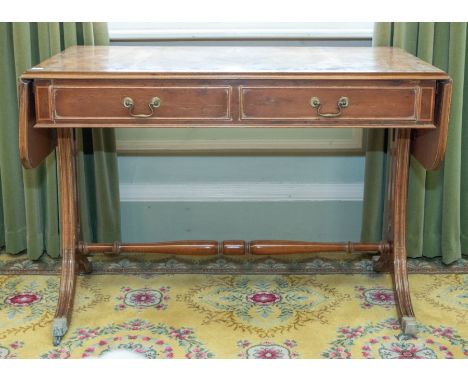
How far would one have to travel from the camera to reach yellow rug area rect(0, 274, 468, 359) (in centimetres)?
275

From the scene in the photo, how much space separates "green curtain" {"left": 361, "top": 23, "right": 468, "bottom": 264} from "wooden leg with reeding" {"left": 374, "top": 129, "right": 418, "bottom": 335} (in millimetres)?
317

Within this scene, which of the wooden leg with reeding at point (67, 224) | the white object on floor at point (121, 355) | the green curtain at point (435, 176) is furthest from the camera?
the green curtain at point (435, 176)

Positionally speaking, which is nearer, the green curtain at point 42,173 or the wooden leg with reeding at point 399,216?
the wooden leg with reeding at point 399,216

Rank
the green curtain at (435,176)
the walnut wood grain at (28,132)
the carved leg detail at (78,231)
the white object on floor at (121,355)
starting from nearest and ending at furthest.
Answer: the walnut wood grain at (28,132) → the white object on floor at (121,355) → the carved leg detail at (78,231) → the green curtain at (435,176)

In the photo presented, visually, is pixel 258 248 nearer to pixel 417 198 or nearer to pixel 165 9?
pixel 417 198

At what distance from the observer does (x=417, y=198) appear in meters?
3.43

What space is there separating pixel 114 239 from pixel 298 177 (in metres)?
0.95

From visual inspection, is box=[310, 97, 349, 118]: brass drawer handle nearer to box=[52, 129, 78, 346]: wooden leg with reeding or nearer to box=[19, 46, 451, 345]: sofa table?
box=[19, 46, 451, 345]: sofa table

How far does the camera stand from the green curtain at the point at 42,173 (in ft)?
10.7

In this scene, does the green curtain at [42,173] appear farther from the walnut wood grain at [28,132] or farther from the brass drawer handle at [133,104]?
the brass drawer handle at [133,104]

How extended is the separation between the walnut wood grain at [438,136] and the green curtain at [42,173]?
142 centimetres

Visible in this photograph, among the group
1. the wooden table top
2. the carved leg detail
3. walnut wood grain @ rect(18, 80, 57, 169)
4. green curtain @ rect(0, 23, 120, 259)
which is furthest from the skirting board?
walnut wood grain @ rect(18, 80, 57, 169)

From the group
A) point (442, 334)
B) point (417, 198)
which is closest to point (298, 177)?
point (417, 198)

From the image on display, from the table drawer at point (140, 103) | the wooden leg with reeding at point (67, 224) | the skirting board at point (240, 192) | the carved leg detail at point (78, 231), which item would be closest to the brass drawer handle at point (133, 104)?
the table drawer at point (140, 103)
